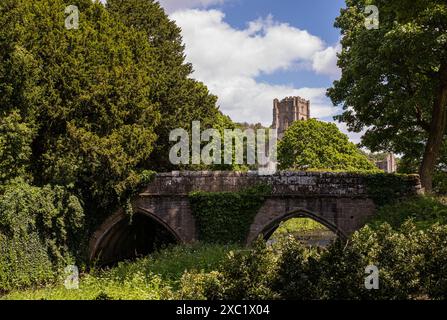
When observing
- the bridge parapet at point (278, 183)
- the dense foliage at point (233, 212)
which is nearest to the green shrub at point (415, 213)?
the bridge parapet at point (278, 183)

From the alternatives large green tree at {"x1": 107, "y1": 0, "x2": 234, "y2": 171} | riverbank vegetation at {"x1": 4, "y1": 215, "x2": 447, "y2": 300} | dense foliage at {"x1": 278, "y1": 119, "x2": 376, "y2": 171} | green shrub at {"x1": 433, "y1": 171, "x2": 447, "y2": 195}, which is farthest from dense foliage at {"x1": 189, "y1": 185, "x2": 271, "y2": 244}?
dense foliage at {"x1": 278, "y1": 119, "x2": 376, "y2": 171}

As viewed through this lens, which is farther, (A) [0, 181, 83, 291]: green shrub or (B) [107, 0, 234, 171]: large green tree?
(B) [107, 0, 234, 171]: large green tree

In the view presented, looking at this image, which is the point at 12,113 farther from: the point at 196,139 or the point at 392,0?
the point at 392,0

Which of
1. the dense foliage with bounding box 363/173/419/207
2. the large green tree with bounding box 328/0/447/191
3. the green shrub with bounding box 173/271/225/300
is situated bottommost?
the green shrub with bounding box 173/271/225/300

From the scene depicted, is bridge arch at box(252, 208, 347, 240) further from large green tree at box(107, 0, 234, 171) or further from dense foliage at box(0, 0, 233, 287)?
large green tree at box(107, 0, 234, 171)

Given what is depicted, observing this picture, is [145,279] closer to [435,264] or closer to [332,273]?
[332,273]

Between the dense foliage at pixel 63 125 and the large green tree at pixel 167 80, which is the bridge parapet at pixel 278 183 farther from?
the large green tree at pixel 167 80

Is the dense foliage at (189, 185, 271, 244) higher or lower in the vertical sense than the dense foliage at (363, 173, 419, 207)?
lower

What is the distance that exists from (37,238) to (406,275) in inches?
531

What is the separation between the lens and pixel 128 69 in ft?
69.2

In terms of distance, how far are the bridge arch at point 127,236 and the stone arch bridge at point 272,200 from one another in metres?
0.05

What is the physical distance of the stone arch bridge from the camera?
791 inches

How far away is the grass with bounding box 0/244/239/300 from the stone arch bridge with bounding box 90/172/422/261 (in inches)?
77.0

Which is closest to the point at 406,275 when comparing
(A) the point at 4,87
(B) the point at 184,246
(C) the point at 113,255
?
(B) the point at 184,246
